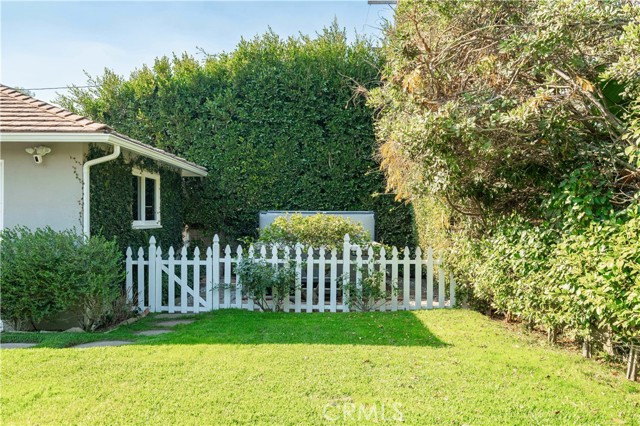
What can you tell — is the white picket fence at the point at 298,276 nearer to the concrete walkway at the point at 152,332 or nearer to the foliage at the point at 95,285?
the foliage at the point at 95,285

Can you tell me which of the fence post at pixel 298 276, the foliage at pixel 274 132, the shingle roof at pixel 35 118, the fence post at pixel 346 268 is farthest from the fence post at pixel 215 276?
the foliage at pixel 274 132

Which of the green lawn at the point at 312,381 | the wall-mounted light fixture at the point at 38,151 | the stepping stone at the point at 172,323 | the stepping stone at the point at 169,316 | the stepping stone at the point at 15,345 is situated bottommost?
the stepping stone at the point at 169,316

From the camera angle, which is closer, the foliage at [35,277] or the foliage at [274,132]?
the foliage at [35,277]

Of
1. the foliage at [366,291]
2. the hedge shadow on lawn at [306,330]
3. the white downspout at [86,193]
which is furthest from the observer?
the foliage at [366,291]

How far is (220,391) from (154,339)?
2005mm

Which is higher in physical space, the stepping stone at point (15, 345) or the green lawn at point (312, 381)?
the green lawn at point (312, 381)

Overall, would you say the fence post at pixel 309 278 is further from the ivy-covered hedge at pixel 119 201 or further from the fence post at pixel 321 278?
the ivy-covered hedge at pixel 119 201

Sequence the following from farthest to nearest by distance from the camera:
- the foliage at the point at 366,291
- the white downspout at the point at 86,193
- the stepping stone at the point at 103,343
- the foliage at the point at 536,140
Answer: the foliage at the point at 366,291, the white downspout at the point at 86,193, the stepping stone at the point at 103,343, the foliage at the point at 536,140

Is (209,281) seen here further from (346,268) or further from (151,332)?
(346,268)

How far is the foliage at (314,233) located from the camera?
7363mm

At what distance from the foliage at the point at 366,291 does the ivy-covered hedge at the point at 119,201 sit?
4097mm

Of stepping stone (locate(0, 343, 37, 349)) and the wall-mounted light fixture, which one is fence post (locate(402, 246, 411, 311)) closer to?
stepping stone (locate(0, 343, 37, 349))

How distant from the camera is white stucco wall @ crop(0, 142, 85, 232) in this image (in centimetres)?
612

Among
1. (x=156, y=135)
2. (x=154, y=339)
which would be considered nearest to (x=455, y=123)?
(x=154, y=339)
